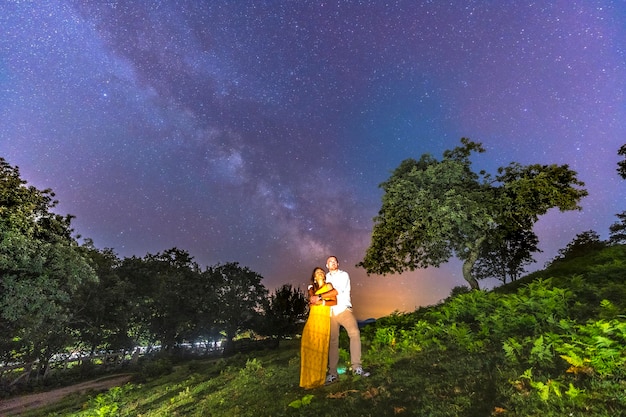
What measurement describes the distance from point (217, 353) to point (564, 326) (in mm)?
44830

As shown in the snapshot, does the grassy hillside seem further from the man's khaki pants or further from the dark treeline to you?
the dark treeline

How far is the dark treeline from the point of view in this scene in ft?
63.8

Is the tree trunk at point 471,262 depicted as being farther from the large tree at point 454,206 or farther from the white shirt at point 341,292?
the white shirt at point 341,292

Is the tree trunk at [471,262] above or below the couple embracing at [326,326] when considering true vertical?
above

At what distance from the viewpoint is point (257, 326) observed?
44.2 metres

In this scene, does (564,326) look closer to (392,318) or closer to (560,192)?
(392,318)

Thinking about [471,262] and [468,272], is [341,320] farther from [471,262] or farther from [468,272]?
[471,262]

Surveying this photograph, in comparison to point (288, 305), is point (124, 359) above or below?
below

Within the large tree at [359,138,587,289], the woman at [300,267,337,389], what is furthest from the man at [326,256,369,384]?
the large tree at [359,138,587,289]

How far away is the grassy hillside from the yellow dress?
34 centimetres

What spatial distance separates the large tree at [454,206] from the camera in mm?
23281

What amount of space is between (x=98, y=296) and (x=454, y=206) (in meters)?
36.2

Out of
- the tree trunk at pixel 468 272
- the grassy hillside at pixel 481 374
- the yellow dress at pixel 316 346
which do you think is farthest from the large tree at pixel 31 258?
the tree trunk at pixel 468 272

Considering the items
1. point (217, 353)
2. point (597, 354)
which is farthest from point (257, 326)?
point (597, 354)
